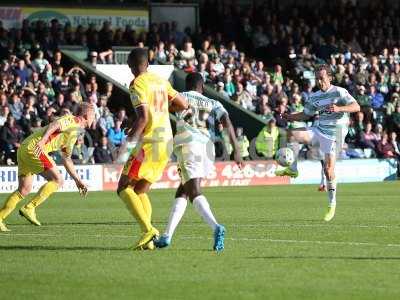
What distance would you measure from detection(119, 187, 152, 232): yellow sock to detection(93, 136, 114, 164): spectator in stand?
711 inches

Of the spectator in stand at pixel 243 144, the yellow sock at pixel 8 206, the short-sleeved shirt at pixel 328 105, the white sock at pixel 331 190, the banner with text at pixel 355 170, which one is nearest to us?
the yellow sock at pixel 8 206

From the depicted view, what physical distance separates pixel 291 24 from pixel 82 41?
33.5 ft

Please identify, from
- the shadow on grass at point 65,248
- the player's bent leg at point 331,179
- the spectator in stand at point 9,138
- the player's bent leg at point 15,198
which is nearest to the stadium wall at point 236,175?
the spectator in stand at point 9,138

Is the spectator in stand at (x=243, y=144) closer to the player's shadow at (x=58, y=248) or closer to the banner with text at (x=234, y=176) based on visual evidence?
the banner with text at (x=234, y=176)

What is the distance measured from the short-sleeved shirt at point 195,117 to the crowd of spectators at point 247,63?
16.6 metres

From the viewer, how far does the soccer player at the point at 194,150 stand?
1298 centimetres

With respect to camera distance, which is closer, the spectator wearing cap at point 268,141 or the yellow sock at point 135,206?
the yellow sock at point 135,206

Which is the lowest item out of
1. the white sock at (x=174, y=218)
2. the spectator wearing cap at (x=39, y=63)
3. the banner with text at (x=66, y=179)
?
the banner with text at (x=66, y=179)

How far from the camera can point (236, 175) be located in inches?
1328

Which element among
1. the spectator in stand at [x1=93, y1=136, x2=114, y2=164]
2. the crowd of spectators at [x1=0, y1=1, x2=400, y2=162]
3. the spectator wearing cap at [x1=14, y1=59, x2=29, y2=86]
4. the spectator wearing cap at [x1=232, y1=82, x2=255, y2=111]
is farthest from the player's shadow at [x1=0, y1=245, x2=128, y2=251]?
the spectator wearing cap at [x1=232, y1=82, x2=255, y2=111]

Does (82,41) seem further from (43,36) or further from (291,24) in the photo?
(291,24)

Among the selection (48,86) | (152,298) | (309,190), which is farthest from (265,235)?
(48,86)

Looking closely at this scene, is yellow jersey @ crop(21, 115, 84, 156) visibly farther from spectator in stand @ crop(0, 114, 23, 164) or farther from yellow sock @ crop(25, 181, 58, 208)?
spectator in stand @ crop(0, 114, 23, 164)

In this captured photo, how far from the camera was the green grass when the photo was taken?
9.80m
